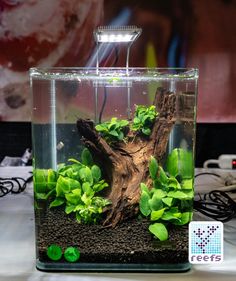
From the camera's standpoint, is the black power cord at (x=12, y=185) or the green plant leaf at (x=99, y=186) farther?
the black power cord at (x=12, y=185)

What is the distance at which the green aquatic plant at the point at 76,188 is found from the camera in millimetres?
622

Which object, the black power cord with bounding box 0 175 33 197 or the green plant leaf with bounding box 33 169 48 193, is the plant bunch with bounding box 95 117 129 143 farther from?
the black power cord with bounding box 0 175 33 197

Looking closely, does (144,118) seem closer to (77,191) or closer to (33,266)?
(77,191)

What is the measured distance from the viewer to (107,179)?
25.5 inches

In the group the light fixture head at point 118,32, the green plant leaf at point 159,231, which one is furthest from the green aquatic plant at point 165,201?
the light fixture head at point 118,32

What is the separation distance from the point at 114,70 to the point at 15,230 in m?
0.37

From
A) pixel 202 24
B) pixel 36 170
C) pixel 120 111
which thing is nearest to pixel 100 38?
pixel 120 111

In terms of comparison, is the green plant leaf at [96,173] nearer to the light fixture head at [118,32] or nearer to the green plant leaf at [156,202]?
the green plant leaf at [156,202]

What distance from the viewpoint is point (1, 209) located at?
956mm

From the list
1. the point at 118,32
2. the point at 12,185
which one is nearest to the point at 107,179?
the point at 118,32

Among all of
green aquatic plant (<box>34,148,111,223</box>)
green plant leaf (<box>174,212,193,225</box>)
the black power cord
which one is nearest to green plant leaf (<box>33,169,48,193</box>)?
green aquatic plant (<box>34,148,111,223</box>)

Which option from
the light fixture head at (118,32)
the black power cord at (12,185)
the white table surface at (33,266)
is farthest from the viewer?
the black power cord at (12,185)

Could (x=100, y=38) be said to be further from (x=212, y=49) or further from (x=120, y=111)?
(x=212, y=49)

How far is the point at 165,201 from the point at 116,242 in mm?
95
